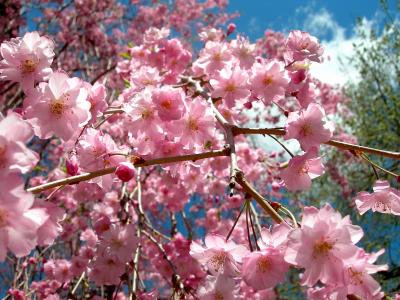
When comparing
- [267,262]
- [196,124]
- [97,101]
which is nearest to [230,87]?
[196,124]

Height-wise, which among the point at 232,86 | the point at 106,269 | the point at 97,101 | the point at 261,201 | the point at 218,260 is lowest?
the point at 218,260

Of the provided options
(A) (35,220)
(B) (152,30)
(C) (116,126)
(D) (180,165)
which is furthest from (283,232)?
(C) (116,126)

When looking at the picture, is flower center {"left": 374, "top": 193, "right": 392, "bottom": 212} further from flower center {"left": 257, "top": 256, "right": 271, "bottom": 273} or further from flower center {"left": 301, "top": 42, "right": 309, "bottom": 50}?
flower center {"left": 301, "top": 42, "right": 309, "bottom": 50}

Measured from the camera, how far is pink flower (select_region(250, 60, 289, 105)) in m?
2.04

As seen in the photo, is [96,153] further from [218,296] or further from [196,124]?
[218,296]

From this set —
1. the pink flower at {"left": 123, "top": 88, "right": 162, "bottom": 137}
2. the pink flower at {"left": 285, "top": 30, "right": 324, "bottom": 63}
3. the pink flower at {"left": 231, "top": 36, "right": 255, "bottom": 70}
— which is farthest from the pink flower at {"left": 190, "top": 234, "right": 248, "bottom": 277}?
the pink flower at {"left": 231, "top": 36, "right": 255, "bottom": 70}

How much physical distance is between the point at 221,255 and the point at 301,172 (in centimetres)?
58

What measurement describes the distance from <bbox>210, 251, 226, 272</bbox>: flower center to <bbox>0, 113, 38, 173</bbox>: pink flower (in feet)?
2.30

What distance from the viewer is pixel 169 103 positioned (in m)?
1.67

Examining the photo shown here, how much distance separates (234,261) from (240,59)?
5.80 feet

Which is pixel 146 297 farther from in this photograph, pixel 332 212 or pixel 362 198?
pixel 332 212

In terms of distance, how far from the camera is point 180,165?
6.34 ft

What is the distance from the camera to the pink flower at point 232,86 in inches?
82.5

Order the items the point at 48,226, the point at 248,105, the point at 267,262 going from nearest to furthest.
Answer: the point at 48,226
the point at 267,262
the point at 248,105
